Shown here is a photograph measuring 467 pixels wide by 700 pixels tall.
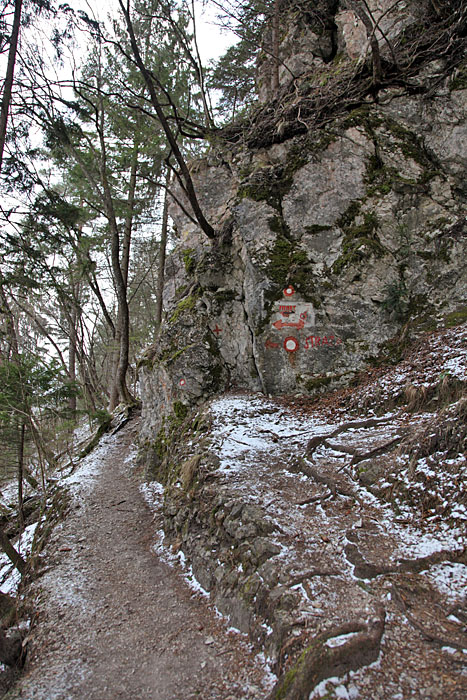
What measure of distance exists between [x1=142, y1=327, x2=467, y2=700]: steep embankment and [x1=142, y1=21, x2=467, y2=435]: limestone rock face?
1.16 metres

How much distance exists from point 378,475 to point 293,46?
13.5 m

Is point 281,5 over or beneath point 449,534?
over

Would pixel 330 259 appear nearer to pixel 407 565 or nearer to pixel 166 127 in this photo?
pixel 166 127

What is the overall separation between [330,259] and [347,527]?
5.77 meters

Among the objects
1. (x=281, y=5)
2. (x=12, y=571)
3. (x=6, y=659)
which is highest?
(x=281, y=5)

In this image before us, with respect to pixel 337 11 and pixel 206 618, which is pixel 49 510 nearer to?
pixel 206 618

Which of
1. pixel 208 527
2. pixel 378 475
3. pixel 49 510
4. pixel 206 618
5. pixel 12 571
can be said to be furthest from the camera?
pixel 49 510

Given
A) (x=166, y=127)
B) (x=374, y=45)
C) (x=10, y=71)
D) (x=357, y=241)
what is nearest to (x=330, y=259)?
(x=357, y=241)

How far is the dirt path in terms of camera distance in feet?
9.76

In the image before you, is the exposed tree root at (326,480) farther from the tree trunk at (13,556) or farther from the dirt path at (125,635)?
the tree trunk at (13,556)

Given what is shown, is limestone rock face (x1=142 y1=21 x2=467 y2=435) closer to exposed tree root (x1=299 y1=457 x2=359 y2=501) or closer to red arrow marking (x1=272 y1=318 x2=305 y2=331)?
red arrow marking (x1=272 y1=318 x2=305 y2=331)

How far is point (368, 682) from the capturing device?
224cm

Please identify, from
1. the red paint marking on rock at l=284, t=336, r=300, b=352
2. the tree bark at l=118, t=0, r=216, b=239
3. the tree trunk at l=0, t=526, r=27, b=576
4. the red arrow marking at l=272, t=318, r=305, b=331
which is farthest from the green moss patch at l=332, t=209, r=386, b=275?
the tree trunk at l=0, t=526, r=27, b=576

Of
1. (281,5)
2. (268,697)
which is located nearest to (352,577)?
(268,697)
